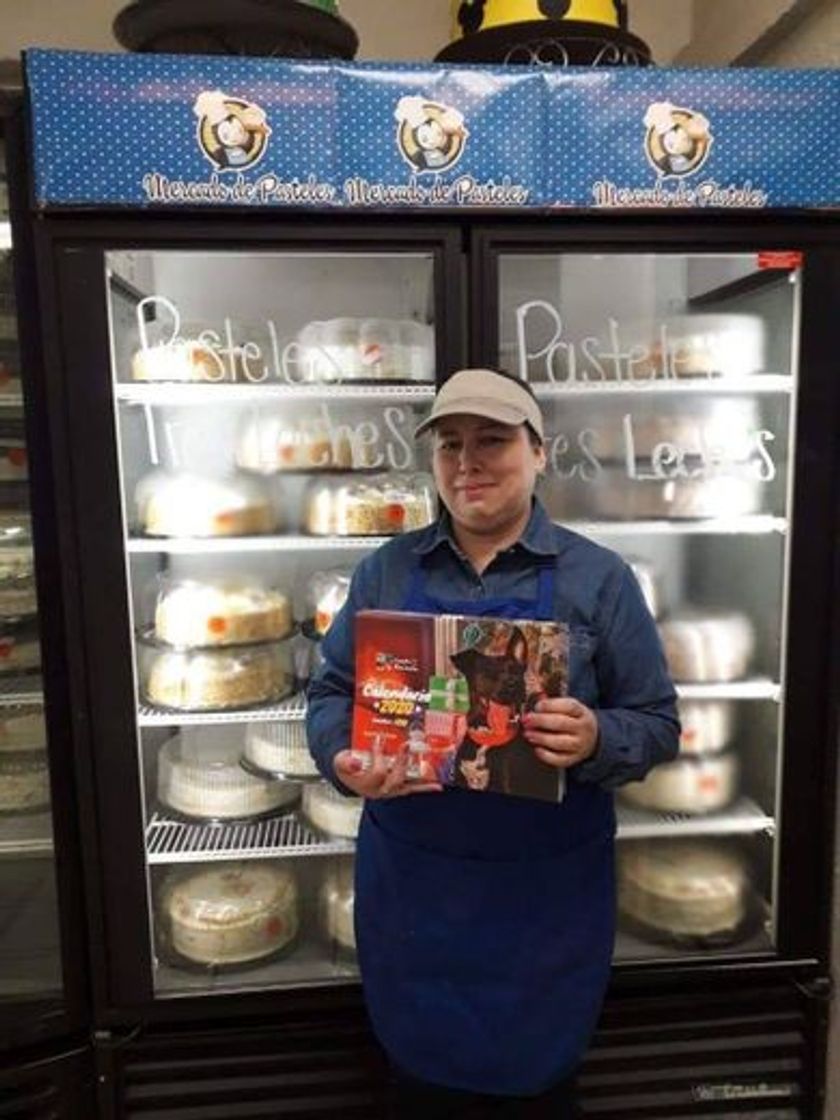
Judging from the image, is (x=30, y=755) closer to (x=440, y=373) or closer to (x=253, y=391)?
(x=253, y=391)

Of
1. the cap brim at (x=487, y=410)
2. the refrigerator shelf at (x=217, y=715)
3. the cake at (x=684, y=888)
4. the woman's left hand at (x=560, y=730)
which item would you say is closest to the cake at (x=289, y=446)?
the refrigerator shelf at (x=217, y=715)

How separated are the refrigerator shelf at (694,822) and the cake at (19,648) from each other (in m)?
1.33

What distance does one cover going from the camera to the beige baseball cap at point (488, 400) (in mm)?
1234

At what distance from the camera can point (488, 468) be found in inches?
50.4

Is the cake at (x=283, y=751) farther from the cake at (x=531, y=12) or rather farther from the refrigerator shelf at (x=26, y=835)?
the cake at (x=531, y=12)

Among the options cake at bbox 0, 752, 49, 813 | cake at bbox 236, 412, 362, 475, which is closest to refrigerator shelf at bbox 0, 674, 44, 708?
cake at bbox 0, 752, 49, 813

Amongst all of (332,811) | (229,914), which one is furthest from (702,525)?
(229,914)

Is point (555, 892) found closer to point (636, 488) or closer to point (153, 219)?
point (636, 488)

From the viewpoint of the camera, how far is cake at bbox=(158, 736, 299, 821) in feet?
6.21

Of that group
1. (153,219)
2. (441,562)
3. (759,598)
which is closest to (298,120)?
(153,219)

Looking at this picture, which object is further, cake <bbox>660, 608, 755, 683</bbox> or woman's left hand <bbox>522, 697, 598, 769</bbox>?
cake <bbox>660, 608, 755, 683</bbox>

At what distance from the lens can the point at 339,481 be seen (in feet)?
6.07

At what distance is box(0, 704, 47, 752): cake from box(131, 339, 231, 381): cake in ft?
2.58

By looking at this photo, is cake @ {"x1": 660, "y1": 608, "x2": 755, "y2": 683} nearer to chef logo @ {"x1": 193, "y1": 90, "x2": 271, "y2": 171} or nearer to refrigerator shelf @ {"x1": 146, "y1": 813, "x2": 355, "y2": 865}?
refrigerator shelf @ {"x1": 146, "y1": 813, "x2": 355, "y2": 865}
